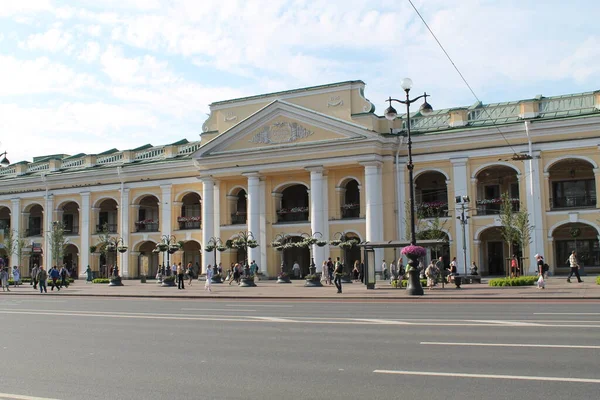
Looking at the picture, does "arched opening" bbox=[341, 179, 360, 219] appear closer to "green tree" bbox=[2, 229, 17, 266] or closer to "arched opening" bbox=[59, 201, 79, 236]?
"arched opening" bbox=[59, 201, 79, 236]

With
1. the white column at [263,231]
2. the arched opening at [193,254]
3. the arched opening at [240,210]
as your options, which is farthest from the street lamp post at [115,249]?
the white column at [263,231]

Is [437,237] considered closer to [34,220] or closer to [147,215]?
[147,215]

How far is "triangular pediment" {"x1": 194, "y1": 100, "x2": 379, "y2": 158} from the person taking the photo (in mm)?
44125

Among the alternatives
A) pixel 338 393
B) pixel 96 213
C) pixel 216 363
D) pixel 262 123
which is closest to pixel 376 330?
pixel 216 363

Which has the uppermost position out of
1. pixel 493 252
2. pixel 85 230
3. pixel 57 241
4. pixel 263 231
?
pixel 85 230

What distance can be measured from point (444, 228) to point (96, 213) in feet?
99.2

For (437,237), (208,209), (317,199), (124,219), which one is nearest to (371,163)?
(317,199)

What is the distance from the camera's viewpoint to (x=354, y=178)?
45188 millimetres

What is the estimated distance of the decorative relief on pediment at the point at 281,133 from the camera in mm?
45844

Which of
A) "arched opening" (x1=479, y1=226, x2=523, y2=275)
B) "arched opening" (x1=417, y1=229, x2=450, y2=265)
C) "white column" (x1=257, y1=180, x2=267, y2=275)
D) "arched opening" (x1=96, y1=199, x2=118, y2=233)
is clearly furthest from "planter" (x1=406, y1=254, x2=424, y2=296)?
"arched opening" (x1=96, y1=199, x2=118, y2=233)

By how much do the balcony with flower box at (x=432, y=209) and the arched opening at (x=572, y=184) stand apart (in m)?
6.59

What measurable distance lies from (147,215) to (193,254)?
6094 millimetres

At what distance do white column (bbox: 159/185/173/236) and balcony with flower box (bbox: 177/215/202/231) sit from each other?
838mm

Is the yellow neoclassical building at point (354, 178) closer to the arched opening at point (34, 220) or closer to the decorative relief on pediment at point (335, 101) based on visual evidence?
the decorative relief on pediment at point (335, 101)
